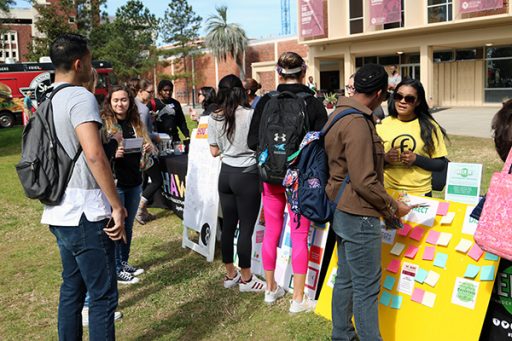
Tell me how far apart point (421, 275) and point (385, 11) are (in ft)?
77.3

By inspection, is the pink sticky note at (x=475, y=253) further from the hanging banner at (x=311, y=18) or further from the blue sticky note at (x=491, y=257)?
the hanging banner at (x=311, y=18)

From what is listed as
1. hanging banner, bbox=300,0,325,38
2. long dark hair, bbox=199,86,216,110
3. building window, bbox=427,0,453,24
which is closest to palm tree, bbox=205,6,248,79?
hanging banner, bbox=300,0,325,38

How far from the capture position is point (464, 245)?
2822mm

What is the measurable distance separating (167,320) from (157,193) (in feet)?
11.3

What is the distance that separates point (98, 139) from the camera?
7.64 ft

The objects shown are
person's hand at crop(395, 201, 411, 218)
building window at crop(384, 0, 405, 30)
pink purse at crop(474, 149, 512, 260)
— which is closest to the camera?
pink purse at crop(474, 149, 512, 260)

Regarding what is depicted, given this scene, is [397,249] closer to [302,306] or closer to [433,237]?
[433,237]

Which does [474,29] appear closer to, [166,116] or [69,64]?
[166,116]

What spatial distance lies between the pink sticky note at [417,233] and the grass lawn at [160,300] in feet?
2.88

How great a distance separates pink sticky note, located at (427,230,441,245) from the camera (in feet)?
9.75

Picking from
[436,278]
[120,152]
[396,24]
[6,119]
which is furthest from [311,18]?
[436,278]

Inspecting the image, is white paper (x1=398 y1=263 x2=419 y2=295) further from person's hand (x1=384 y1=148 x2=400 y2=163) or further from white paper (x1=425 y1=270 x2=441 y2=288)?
person's hand (x1=384 y1=148 x2=400 y2=163)

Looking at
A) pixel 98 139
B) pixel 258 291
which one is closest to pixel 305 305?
pixel 258 291

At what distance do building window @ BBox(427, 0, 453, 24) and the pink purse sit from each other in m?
23.0
